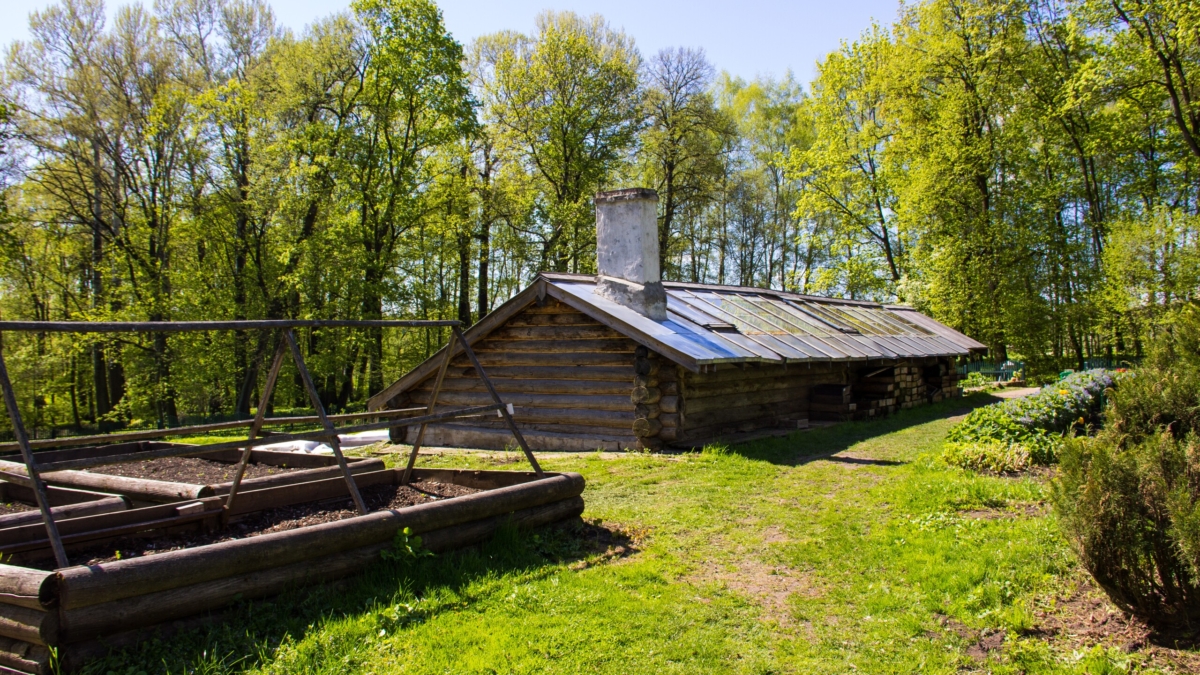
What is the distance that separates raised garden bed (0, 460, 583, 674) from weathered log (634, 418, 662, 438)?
4.44 metres

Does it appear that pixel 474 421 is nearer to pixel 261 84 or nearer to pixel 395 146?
pixel 395 146

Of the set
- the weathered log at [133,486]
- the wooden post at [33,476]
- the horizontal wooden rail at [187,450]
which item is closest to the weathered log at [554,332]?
the horizontal wooden rail at [187,450]

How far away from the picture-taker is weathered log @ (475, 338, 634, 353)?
11.8 meters

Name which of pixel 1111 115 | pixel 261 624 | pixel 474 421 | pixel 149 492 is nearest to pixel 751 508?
pixel 261 624

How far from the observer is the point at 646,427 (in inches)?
433

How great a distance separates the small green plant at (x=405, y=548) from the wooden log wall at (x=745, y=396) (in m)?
6.47

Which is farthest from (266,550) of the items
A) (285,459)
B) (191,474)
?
(191,474)

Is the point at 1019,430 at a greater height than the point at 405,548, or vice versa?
the point at 1019,430

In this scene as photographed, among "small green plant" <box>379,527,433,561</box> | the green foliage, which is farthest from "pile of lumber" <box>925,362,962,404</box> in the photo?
"small green plant" <box>379,527,433,561</box>

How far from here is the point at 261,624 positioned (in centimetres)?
420

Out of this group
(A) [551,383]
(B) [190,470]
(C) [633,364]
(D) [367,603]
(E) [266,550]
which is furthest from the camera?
(A) [551,383]

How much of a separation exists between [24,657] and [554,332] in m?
9.38

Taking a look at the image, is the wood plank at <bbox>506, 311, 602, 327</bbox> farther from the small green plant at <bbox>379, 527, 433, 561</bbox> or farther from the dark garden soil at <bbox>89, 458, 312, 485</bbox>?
the small green plant at <bbox>379, 527, 433, 561</bbox>

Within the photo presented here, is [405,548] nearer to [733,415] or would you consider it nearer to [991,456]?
[991,456]
